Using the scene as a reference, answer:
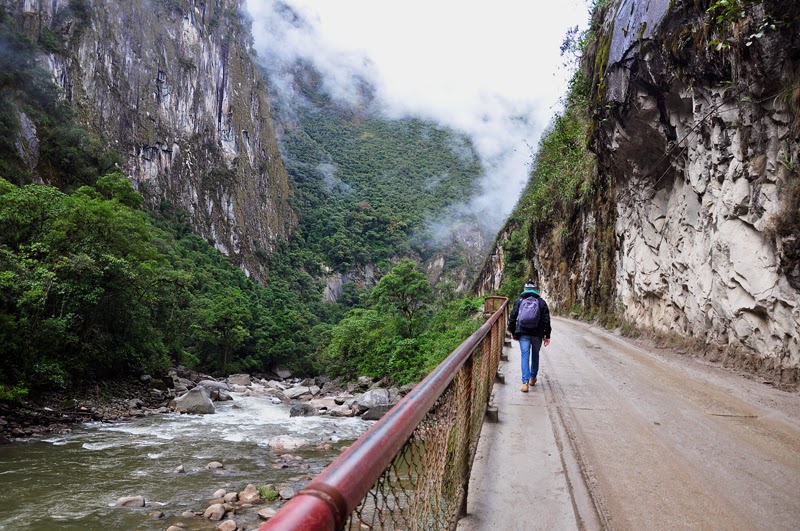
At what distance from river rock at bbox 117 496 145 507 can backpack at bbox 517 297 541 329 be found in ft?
26.5

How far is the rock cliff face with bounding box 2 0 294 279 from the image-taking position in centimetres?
5944

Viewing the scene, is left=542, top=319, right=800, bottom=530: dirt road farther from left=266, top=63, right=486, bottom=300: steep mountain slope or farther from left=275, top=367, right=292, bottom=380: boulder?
left=266, top=63, right=486, bottom=300: steep mountain slope

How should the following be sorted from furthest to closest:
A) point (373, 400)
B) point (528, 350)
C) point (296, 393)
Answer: point (296, 393)
point (373, 400)
point (528, 350)

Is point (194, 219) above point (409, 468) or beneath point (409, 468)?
above

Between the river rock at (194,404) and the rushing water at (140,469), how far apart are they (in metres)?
2.06

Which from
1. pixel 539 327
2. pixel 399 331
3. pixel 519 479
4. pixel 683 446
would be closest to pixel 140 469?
pixel 539 327

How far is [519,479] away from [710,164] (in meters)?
8.68

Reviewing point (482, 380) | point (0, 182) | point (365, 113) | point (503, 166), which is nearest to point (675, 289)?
point (482, 380)

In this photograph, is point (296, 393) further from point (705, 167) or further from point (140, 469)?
point (705, 167)

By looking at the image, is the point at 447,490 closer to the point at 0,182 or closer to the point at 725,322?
the point at 725,322

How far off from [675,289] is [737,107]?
4.67m

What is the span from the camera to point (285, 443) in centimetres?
1462

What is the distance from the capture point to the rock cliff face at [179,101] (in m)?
59.4

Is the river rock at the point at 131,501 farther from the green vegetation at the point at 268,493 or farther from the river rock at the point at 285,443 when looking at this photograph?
the river rock at the point at 285,443
